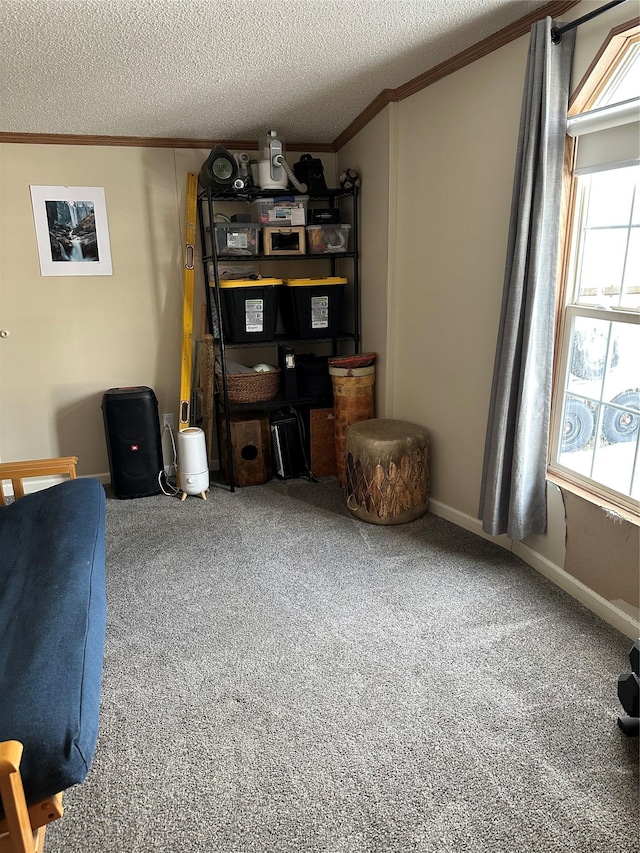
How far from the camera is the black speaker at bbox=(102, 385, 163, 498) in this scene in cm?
353

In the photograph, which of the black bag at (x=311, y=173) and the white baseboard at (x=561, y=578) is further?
the black bag at (x=311, y=173)

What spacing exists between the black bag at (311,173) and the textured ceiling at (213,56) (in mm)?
312

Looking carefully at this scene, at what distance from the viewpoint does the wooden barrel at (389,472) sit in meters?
3.06

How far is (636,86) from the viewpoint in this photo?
208 cm

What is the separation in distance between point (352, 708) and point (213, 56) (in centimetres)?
262

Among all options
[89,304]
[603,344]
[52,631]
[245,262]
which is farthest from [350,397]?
[52,631]

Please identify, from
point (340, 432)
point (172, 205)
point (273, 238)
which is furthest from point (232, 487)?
point (172, 205)

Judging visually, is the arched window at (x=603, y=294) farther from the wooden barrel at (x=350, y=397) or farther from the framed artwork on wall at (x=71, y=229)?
the framed artwork on wall at (x=71, y=229)

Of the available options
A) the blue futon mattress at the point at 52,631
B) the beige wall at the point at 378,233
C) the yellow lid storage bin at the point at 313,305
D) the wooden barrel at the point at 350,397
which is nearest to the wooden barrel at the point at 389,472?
the wooden barrel at the point at 350,397

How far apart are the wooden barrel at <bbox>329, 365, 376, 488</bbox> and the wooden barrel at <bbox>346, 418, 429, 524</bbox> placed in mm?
357

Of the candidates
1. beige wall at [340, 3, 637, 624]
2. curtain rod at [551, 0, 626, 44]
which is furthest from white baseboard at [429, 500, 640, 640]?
curtain rod at [551, 0, 626, 44]

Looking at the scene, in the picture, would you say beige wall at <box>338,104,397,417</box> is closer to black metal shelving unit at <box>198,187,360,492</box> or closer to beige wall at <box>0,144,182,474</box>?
black metal shelving unit at <box>198,187,360,492</box>

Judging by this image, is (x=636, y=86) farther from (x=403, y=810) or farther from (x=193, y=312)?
(x=193, y=312)

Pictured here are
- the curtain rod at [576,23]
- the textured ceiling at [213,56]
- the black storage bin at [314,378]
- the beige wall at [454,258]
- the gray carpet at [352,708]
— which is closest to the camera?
the gray carpet at [352,708]
